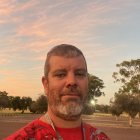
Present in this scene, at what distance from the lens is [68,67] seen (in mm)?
2557

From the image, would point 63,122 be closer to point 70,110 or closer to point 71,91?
point 70,110

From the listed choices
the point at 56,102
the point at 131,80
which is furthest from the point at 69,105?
the point at 131,80

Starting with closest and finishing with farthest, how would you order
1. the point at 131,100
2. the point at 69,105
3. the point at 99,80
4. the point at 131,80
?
the point at 69,105 → the point at 131,100 → the point at 131,80 → the point at 99,80

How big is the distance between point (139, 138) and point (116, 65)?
43.0 meters

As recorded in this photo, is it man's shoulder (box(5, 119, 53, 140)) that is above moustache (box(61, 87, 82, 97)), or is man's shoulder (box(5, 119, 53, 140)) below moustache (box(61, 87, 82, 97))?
below

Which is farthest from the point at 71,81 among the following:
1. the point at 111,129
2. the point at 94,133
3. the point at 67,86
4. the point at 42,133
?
the point at 111,129

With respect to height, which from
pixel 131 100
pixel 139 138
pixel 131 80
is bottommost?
pixel 139 138

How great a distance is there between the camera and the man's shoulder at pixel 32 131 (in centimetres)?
248

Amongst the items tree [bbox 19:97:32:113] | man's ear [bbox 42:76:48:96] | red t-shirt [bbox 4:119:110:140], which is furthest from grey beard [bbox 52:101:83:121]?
tree [bbox 19:97:32:113]

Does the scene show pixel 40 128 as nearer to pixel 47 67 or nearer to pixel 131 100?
pixel 47 67

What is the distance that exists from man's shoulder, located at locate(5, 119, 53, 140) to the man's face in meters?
0.13

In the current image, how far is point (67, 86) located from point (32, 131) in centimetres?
→ 41

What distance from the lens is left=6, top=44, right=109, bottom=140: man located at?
8.20ft

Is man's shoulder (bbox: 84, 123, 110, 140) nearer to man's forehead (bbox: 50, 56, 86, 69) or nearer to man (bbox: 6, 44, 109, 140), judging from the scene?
man (bbox: 6, 44, 109, 140)
